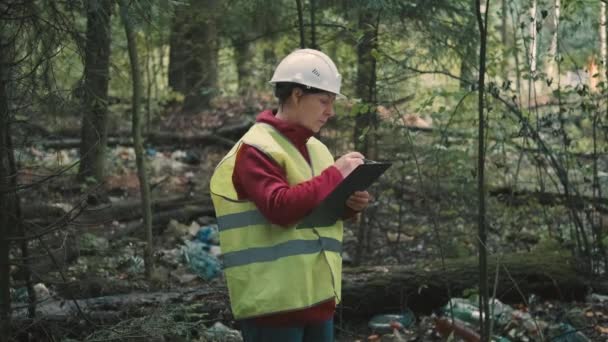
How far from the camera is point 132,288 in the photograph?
6211 millimetres

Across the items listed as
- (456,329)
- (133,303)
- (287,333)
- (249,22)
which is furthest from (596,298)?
(249,22)

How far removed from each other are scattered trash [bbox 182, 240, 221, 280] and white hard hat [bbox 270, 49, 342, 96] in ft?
13.0

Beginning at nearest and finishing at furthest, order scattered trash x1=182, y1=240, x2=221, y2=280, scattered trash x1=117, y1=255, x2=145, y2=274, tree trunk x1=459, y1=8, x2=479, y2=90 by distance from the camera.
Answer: scattered trash x1=117, y1=255, x2=145, y2=274, scattered trash x1=182, y1=240, x2=221, y2=280, tree trunk x1=459, y1=8, x2=479, y2=90

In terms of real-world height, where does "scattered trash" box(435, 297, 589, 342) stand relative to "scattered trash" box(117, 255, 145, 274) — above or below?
below

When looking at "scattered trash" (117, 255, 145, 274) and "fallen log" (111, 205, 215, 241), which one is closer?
"scattered trash" (117, 255, 145, 274)

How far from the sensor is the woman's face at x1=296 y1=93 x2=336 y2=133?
10.8 ft

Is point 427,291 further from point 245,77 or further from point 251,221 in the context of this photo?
point 245,77

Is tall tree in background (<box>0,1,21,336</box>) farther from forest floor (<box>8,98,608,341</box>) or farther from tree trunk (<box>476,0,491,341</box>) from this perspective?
tree trunk (<box>476,0,491,341</box>)

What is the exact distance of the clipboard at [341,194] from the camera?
3.09 metres

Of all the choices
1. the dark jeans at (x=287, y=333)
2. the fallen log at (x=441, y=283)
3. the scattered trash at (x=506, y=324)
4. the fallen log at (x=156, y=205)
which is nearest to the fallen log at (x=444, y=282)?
the fallen log at (x=441, y=283)

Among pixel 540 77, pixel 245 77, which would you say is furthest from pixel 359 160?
pixel 245 77

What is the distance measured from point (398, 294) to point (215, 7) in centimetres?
361

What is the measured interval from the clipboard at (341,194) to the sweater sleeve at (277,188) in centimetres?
6

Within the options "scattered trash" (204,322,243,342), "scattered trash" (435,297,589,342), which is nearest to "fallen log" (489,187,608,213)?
"scattered trash" (435,297,589,342)
